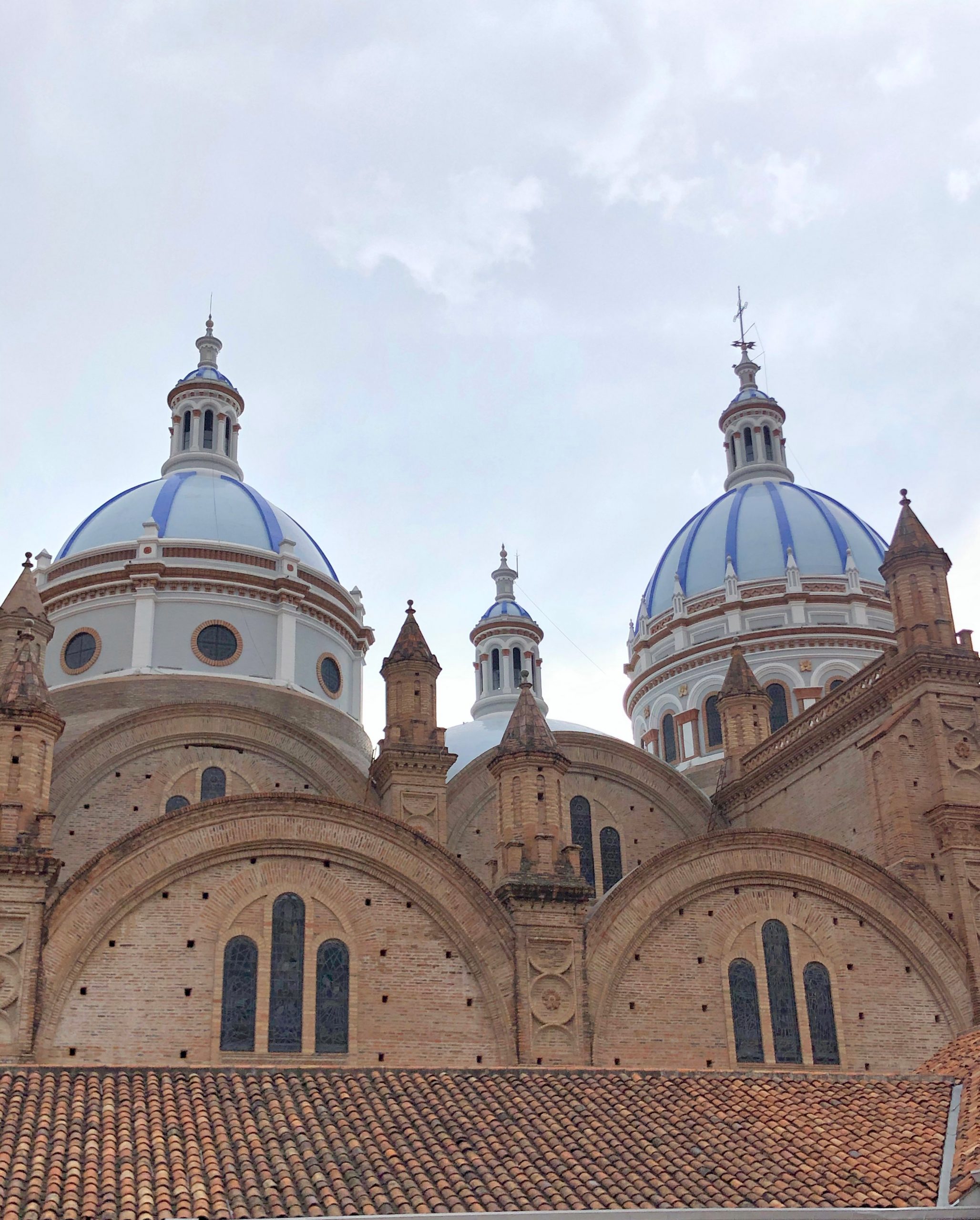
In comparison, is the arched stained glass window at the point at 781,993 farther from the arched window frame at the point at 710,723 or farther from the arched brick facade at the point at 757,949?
the arched window frame at the point at 710,723

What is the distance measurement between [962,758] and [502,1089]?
13.3 meters

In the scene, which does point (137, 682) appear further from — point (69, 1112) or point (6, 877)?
point (69, 1112)

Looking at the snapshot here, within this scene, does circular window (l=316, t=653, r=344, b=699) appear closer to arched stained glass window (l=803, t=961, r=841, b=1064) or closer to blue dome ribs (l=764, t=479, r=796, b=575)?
arched stained glass window (l=803, t=961, r=841, b=1064)

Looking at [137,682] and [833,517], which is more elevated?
[833,517]

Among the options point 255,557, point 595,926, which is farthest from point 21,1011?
point 255,557

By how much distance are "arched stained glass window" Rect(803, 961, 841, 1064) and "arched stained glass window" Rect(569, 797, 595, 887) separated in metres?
8.19

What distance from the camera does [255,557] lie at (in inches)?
1451

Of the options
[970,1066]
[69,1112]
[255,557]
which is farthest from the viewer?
[255,557]

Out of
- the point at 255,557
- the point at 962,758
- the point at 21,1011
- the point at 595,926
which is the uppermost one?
the point at 255,557

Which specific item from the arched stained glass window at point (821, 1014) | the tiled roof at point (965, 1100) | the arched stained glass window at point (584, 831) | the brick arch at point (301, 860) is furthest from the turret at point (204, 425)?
the tiled roof at point (965, 1100)

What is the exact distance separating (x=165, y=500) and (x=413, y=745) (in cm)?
1180

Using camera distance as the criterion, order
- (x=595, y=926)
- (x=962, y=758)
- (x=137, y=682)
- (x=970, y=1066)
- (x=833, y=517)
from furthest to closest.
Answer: (x=833, y=517)
(x=137, y=682)
(x=962, y=758)
(x=595, y=926)
(x=970, y=1066)

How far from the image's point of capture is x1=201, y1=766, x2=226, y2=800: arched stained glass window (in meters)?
31.4

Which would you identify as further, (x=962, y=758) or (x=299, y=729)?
(x=299, y=729)
